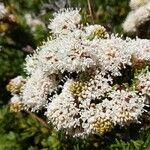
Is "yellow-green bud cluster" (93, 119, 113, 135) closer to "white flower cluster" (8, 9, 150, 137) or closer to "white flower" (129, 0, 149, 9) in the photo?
"white flower cluster" (8, 9, 150, 137)

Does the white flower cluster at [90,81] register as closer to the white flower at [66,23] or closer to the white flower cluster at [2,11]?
the white flower at [66,23]

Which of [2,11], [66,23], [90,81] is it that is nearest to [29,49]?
[2,11]

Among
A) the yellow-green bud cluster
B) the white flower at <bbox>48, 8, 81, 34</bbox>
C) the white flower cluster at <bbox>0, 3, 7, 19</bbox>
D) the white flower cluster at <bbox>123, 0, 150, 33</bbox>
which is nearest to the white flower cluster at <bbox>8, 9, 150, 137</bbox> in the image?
the yellow-green bud cluster

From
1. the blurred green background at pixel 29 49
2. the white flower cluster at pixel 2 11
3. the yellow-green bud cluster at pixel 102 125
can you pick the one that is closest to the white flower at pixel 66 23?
the blurred green background at pixel 29 49

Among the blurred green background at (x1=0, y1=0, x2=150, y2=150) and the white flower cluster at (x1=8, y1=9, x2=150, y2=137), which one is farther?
the blurred green background at (x1=0, y1=0, x2=150, y2=150)

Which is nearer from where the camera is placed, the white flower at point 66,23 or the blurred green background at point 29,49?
the white flower at point 66,23

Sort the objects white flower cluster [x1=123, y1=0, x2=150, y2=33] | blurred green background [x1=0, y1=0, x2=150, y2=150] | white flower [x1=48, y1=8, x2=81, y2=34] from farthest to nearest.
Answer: blurred green background [x1=0, y1=0, x2=150, y2=150], white flower cluster [x1=123, y1=0, x2=150, y2=33], white flower [x1=48, y1=8, x2=81, y2=34]
